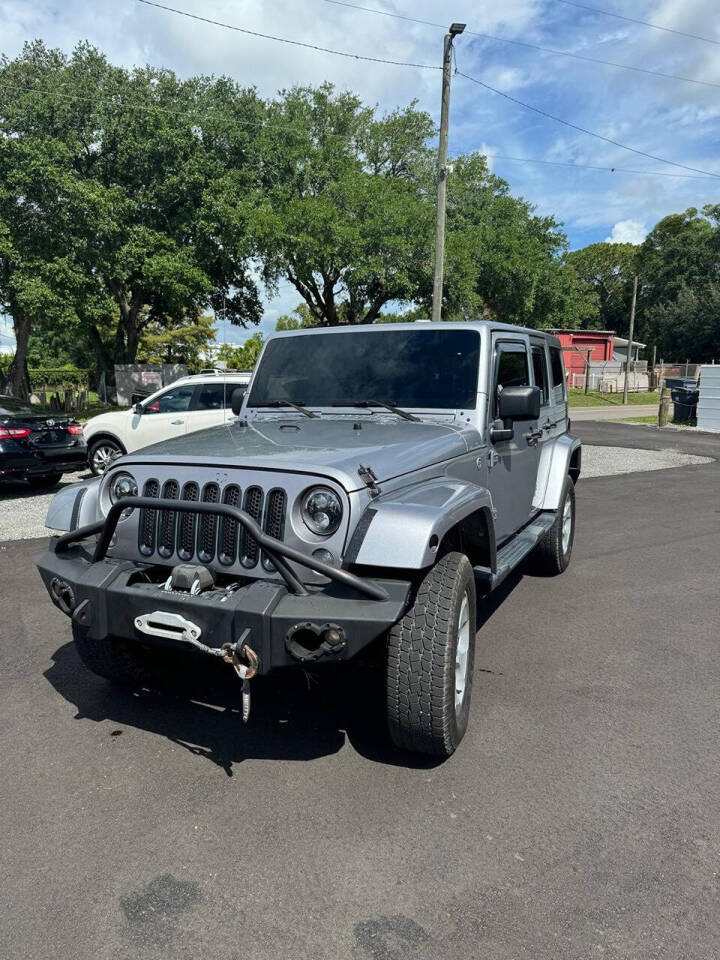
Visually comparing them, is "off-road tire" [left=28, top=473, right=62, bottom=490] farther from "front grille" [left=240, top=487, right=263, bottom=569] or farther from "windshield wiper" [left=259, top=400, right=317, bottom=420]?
"front grille" [left=240, top=487, right=263, bottom=569]

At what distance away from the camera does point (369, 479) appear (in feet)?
9.86

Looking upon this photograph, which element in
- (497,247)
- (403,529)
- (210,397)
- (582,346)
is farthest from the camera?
(582,346)

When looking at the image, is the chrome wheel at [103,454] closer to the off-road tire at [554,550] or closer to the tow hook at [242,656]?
the off-road tire at [554,550]

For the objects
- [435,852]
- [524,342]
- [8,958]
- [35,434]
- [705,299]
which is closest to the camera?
[8,958]

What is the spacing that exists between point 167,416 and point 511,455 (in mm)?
7446

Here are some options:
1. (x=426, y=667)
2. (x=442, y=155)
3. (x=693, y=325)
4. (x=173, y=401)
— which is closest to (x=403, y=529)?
(x=426, y=667)

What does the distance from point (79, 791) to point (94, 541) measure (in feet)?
3.56

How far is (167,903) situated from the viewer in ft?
7.72

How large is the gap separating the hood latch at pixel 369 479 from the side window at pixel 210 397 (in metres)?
8.23

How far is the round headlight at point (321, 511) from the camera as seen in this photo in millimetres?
2914

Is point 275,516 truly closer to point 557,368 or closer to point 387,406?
point 387,406

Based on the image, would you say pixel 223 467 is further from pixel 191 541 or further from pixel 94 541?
pixel 94 541

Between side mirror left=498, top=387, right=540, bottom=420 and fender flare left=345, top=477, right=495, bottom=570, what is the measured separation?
1.09m

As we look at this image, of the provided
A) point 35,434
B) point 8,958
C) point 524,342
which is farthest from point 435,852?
point 35,434
